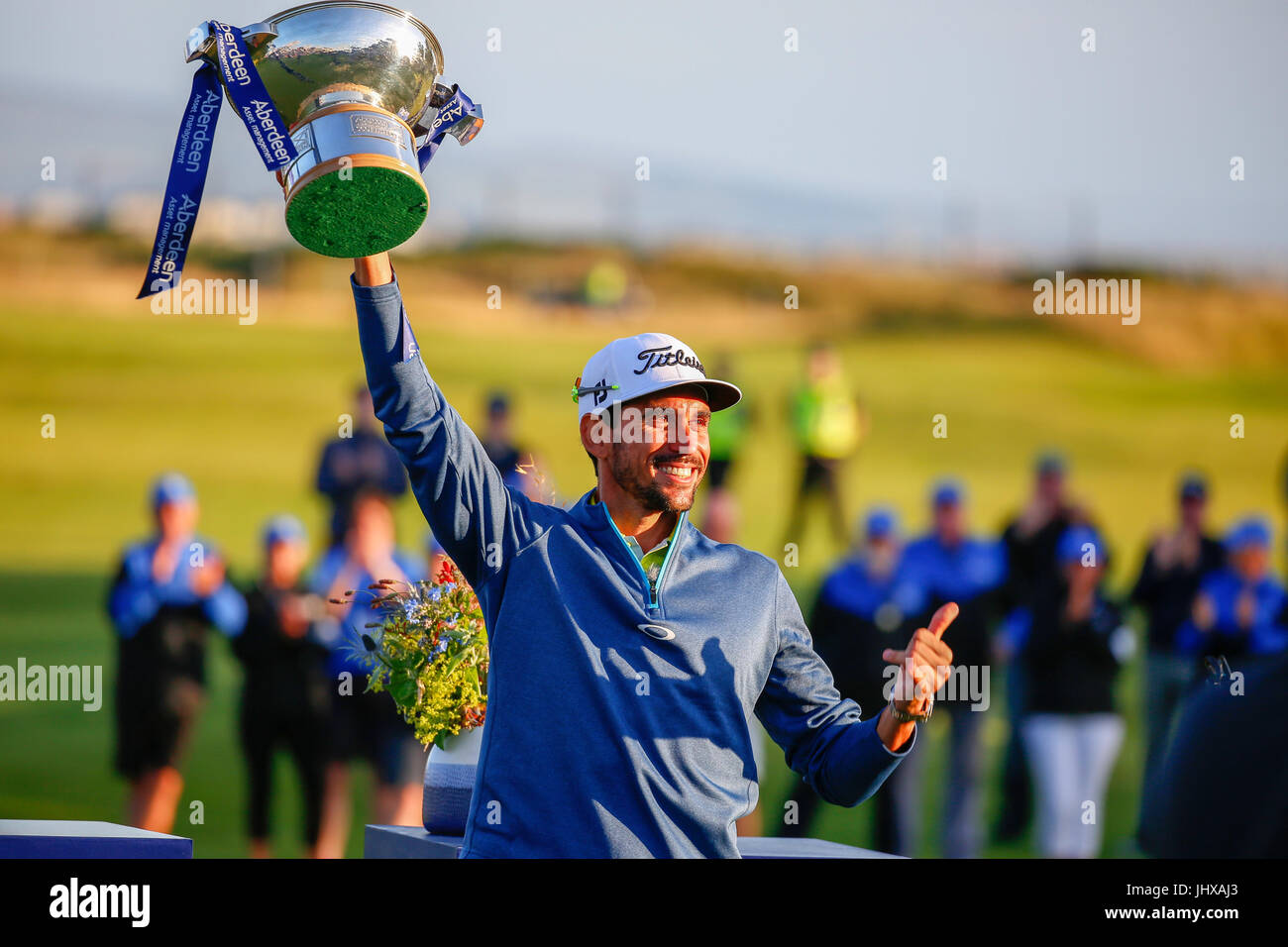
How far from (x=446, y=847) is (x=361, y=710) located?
3.01m

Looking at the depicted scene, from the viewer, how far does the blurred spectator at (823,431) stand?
11.4 meters

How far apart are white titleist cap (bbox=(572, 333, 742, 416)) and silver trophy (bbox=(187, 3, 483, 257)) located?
46 cm

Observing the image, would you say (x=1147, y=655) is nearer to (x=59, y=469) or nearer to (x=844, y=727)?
(x=844, y=727)

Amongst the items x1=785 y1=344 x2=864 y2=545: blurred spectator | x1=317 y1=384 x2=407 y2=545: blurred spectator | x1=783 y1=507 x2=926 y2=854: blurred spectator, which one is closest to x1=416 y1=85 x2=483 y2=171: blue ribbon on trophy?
x1=783 y1=507 x2=926 y2=854: blurred spectator

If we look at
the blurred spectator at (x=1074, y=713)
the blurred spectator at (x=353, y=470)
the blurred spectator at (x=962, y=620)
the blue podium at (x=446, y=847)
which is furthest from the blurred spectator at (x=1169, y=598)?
the blue podium at (x=446, y=847)

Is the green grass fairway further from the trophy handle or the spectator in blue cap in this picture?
the trophy handle

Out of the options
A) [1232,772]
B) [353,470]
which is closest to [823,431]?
[353,470]

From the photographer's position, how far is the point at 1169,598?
7.01m

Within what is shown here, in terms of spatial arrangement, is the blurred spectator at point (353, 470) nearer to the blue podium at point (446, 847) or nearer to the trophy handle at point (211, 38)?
the blue podium at point (446, 847)

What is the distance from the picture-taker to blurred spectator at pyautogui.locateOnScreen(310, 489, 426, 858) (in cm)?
597

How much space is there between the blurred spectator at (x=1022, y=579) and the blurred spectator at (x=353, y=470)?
2763 millimetres

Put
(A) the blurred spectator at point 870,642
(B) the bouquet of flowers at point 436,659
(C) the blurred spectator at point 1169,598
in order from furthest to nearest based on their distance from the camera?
(C) the blurred spectator at point 1169,598, (A) the blurred spectator at point 870,642, (B) the bouquet of flowers at point 436,659

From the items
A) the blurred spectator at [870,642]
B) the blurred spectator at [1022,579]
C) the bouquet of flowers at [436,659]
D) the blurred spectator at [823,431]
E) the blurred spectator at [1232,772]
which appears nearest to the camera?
the blurred spectator at [1232,772]

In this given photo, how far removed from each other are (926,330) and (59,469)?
41.4ft
